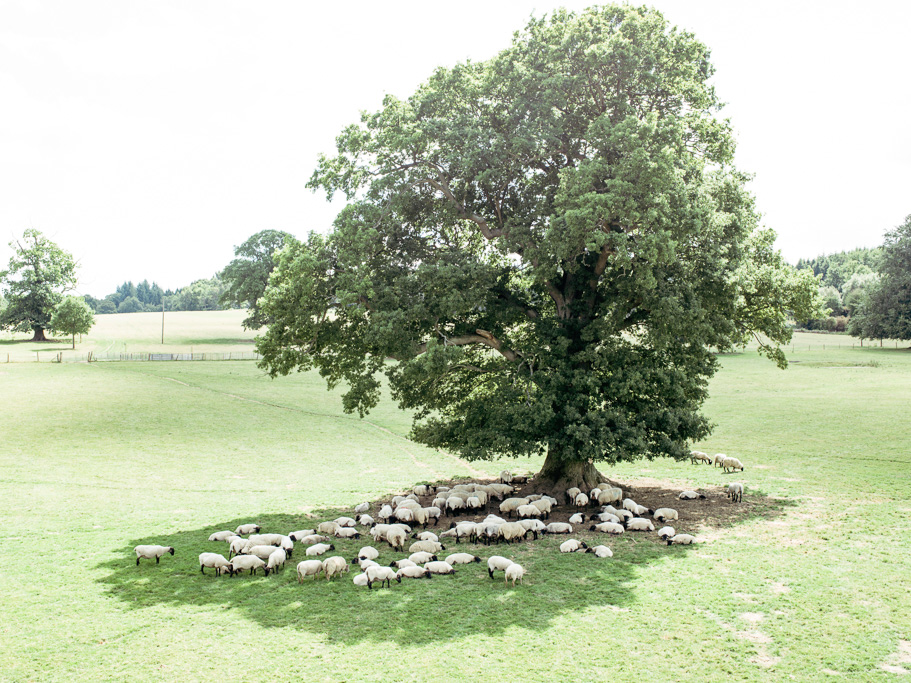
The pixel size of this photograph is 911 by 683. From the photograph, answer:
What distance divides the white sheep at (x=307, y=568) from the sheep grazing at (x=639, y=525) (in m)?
9.46

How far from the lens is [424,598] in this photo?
15062 mm

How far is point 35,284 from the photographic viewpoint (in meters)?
97.1

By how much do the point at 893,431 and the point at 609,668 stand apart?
32742mm

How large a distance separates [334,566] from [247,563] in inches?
87.9

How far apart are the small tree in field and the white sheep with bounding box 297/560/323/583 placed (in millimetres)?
86184

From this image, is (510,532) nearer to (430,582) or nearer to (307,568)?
(430,582)

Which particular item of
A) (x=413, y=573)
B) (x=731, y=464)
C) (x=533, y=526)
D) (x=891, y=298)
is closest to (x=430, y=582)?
(x=413, y=573)

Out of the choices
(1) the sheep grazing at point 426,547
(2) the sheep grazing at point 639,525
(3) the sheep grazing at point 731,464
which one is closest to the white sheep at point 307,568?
(1) the sheep grazing at point 426,547

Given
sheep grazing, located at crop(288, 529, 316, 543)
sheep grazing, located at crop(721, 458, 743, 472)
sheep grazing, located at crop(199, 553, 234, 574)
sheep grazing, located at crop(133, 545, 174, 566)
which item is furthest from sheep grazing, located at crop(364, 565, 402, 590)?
sheep grazing, located at crop(721, 458, 743, 472)

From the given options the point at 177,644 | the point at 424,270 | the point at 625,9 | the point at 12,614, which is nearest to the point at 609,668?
the point at 177,644

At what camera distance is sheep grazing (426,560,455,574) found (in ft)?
55.1

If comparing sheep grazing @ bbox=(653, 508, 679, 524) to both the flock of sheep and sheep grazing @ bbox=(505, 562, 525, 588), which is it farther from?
sheep grazing @ bbox=(505, 562, 525, 588)

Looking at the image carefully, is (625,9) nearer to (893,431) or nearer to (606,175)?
(606,175)

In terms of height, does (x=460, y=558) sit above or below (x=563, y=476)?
below
